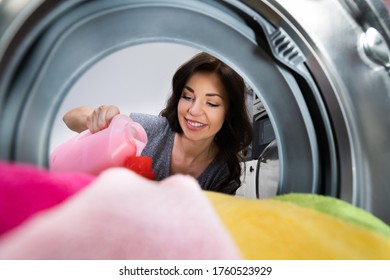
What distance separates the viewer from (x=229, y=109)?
108 cm

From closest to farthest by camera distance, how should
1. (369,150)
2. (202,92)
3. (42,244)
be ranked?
(42,244) → (369,150) → (202,92)

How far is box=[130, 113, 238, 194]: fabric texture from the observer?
1.05 meters

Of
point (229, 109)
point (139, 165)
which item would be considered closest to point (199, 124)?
point (229, 109)

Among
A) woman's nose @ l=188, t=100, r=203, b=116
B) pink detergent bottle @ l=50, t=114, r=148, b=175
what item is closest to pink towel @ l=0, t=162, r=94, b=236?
pink detergent bottle @ l=50, t=114, r=148, b=175

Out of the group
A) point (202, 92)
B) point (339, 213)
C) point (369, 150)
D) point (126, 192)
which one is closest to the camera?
point (126, 192)

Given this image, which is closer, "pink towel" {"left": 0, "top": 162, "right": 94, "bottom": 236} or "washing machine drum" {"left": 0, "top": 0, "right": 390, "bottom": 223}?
"pink towel" {"left": 0, "top": 162, "right": 94, "bottom": 236}

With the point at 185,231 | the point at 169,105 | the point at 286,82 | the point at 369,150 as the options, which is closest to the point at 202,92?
the point at 169,105

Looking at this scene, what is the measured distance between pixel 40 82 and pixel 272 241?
429 mm

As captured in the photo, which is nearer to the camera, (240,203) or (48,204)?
(48,204)

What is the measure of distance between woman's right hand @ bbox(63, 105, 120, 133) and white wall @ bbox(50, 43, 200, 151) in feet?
A: 0.05

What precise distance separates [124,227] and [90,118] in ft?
1.42

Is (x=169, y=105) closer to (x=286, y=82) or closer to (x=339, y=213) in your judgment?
(x=286, y=82)

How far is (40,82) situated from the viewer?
620 mm

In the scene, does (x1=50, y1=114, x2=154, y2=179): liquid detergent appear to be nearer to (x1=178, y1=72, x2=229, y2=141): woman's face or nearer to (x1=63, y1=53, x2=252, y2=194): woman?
(x1=63, y1=53, x2=252, y2=194): woman
